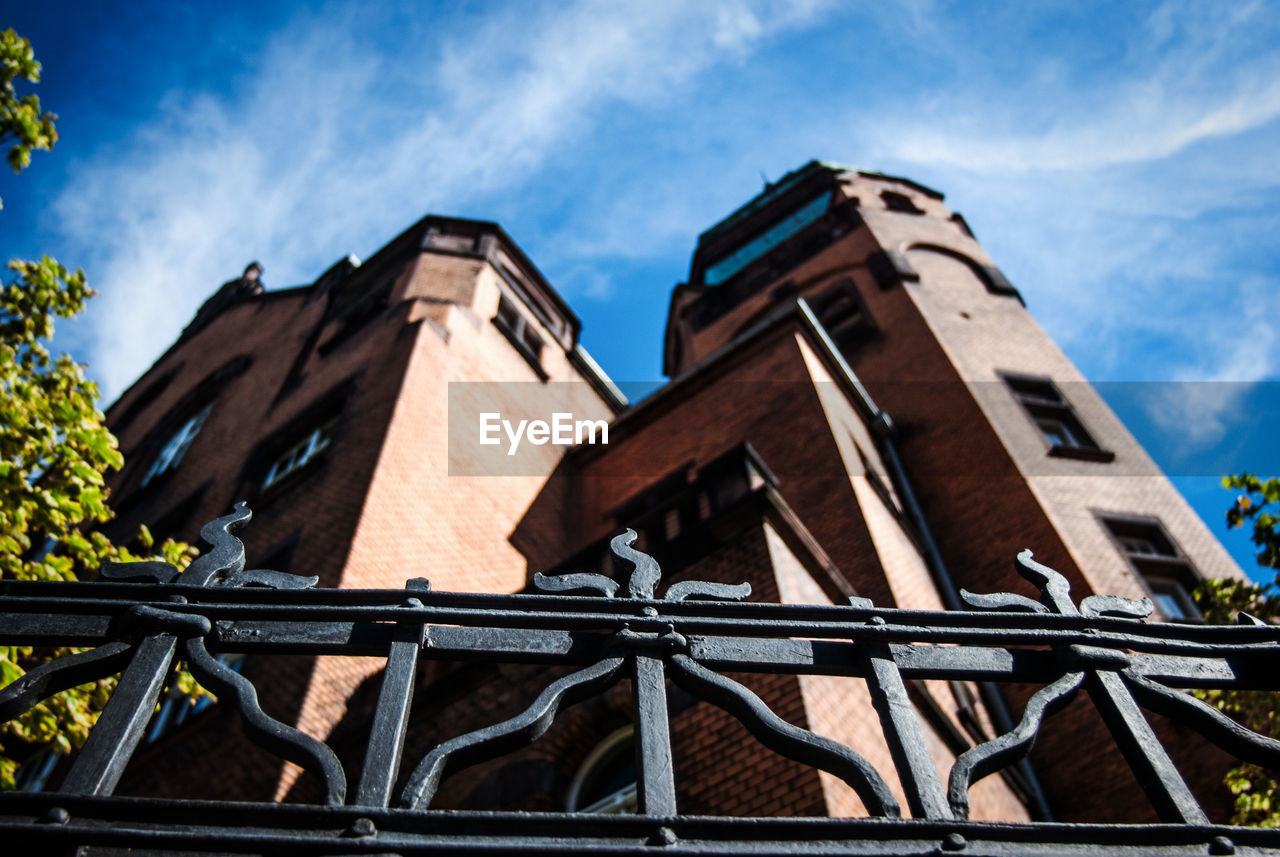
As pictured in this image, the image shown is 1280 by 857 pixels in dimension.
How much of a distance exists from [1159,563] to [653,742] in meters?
12.6

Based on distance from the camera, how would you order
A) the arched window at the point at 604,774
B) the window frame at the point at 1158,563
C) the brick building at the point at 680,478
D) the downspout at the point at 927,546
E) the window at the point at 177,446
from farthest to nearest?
the window at the point at 177,446 < the window frame at the point at 1158,563 < the downspout at the point at 927,546 < the brick building at the point at 680,478 < the arched window at the point at 604,774

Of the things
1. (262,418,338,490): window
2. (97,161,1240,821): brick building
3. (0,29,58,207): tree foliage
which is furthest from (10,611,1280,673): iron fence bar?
(262,418,338,490): window

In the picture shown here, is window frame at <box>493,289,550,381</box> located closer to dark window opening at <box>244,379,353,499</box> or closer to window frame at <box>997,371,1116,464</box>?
dark window opening at <box>244,379,353,499</box>

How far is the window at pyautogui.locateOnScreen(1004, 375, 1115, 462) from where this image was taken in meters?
14.6

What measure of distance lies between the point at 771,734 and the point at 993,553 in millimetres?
11904

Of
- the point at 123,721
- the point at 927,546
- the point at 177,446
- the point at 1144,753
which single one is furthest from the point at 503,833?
the point at 177,446

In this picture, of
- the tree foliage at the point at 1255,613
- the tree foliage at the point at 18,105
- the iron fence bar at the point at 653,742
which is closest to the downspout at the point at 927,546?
the tree foliage at the point at 1255,613

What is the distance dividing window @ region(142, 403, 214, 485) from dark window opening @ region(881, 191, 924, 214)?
18.7 meters

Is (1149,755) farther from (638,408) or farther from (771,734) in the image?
(638,408)

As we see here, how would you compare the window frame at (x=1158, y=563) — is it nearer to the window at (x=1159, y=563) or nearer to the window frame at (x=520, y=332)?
the window at (x=1159, y=563)

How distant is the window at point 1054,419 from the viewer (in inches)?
575

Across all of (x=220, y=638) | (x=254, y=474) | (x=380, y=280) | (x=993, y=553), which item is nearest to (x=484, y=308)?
(x=380, y=280)

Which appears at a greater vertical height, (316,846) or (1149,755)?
(1149,755)

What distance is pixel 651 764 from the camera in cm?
224
